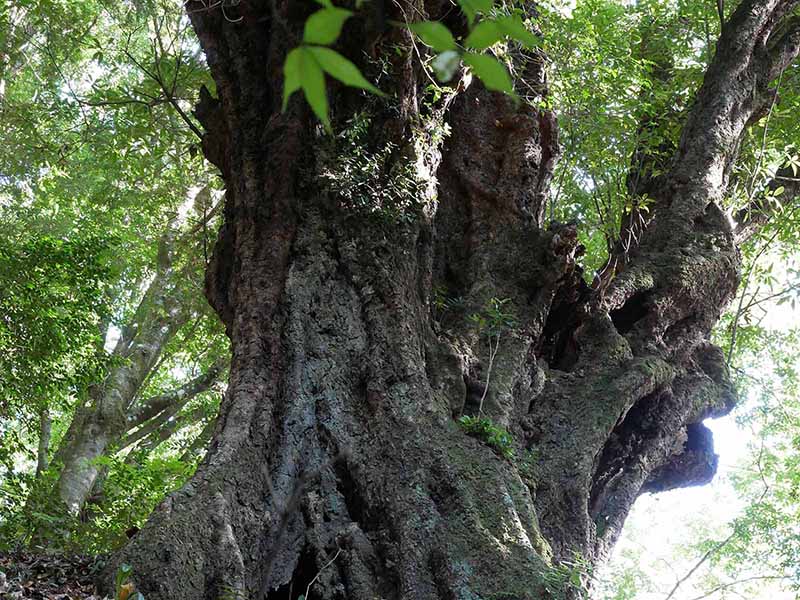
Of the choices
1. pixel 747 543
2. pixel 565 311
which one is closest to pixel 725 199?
pixel 565 311

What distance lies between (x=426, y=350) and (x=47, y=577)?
89.8 inches

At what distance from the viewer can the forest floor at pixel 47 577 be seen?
3.52 meters

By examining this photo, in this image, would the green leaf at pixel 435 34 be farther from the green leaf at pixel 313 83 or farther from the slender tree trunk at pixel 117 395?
the slender tree trunk at pixel 117 395

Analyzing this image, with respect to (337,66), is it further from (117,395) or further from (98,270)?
(117,395)

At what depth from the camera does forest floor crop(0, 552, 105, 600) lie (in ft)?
11.5

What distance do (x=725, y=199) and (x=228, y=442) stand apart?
15.0 ft

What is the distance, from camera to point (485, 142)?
6051 millimetres

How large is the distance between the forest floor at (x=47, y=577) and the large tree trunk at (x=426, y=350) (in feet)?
1.27

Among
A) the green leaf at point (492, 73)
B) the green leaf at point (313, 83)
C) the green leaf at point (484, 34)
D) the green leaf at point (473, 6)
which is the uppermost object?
the green leaf at point (473, 6)

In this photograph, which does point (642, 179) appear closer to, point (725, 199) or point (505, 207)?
point (725, 199)

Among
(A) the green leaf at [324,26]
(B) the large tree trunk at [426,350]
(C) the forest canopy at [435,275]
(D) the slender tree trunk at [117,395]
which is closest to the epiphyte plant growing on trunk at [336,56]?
(A) the green leaf at [324,26]

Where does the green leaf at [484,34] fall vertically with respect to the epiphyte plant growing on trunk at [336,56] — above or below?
above

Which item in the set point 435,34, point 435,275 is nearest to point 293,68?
point 435,34

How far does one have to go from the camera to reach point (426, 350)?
4.89m
